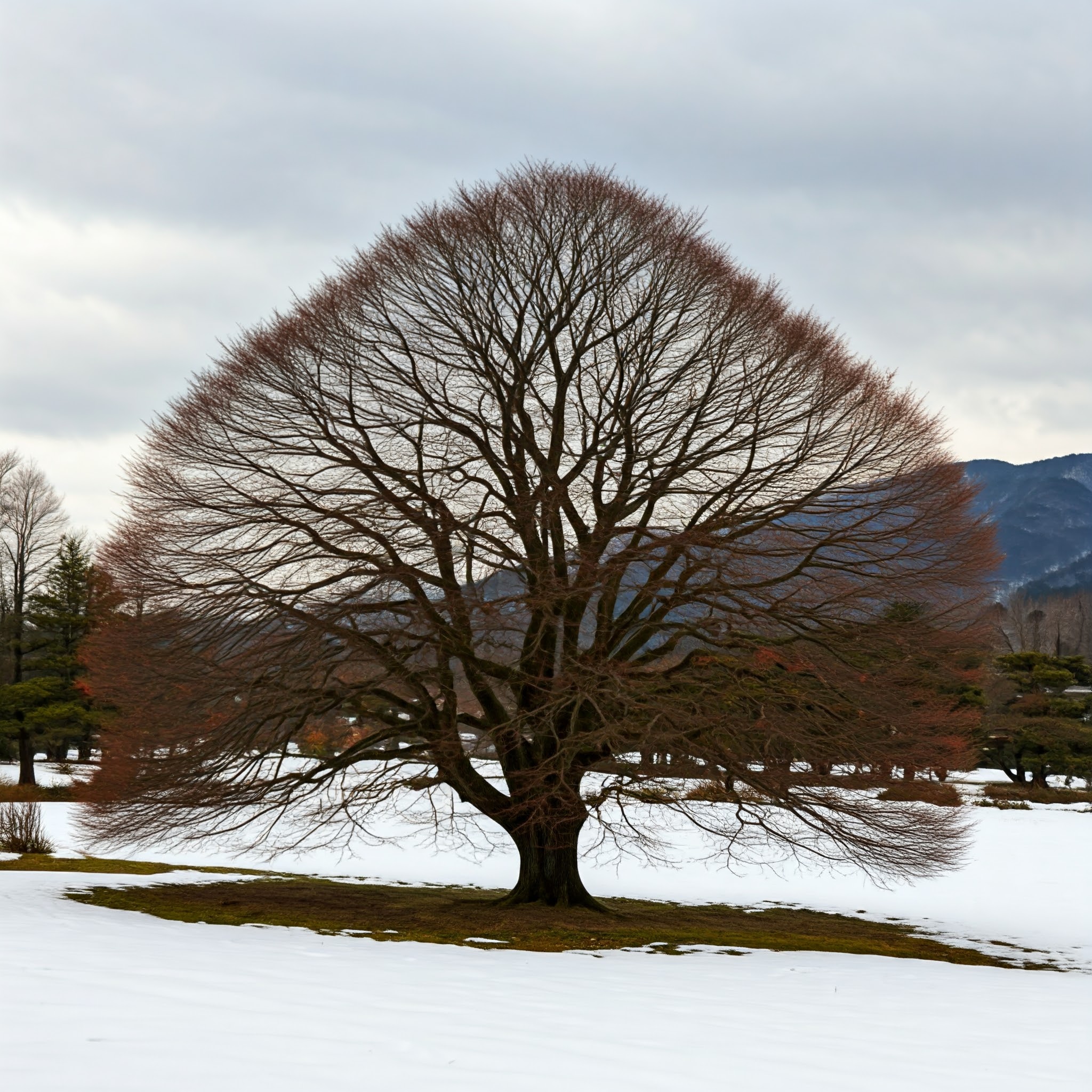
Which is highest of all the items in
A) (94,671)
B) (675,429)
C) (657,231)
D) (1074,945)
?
(657,231)

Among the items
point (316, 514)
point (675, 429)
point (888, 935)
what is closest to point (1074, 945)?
point (888, 935)

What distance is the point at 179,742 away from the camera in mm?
13938

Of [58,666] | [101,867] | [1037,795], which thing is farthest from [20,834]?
[1037,795]

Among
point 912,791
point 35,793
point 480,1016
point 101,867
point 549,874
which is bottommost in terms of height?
point 35,793

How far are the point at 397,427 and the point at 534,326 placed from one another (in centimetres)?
256

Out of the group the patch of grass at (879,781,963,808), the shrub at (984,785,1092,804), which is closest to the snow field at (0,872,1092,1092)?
the patch of grass at (879,781,963,808)

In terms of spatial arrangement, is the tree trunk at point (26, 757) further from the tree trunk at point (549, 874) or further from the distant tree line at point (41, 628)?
the tree trunk at point (549, 874)

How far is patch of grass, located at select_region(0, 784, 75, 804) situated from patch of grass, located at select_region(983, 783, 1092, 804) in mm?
28154

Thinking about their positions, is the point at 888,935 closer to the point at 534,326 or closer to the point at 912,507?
the point at 912,507

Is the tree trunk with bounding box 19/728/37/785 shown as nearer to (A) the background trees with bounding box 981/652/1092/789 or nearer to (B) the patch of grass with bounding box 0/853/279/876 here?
(B) the patch of grass with bounding box 0/853/279/876

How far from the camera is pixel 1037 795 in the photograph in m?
36.4

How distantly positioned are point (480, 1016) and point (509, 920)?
25.1 ft

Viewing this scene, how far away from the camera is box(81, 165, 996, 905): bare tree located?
543 inches

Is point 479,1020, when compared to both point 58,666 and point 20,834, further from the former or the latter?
point 58,666
